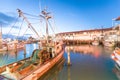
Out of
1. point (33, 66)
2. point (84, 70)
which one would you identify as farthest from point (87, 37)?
point (33, 66)

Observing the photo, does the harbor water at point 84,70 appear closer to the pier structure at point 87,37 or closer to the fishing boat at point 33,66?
the fishing boat at point 33,66

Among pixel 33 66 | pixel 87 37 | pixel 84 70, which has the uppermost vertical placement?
pixel 87 37

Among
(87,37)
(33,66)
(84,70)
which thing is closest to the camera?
(33,66)

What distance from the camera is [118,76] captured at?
40.1 feet

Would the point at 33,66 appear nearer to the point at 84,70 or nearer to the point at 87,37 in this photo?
the point at 84,70

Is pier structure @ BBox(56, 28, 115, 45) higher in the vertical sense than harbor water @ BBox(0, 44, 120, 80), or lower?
higher

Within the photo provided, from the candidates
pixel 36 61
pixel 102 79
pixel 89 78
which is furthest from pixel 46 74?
pixel 102 79

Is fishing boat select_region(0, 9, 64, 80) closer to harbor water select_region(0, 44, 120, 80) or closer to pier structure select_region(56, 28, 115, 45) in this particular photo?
harbor water select_region(0, 44, 120, 80)

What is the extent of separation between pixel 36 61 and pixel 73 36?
5718 cm

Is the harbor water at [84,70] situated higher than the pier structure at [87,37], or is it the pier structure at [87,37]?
the pier structure at [87,37]

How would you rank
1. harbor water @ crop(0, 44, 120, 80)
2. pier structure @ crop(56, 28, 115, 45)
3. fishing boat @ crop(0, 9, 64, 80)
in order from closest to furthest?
fishing boat @ crop(0, 9, 64, 80) < harbor water @ crop(0, 44, 120, 80) < pier structure @ crop(56, 28, 115, 45)

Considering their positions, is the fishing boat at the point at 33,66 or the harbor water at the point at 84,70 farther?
the harbor water at the point at 84,70

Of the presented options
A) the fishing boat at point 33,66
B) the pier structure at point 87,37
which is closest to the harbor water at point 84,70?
the fishing boat at point 33,66

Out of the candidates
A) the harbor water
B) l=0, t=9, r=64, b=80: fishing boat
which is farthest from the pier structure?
l=0, t=9, r=64, b=80: fishing boat
